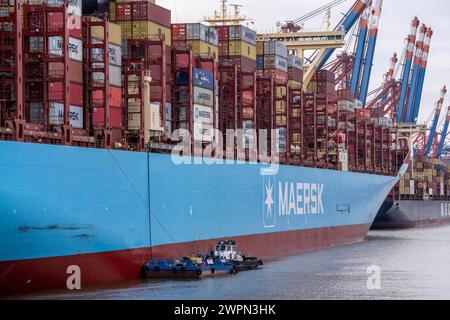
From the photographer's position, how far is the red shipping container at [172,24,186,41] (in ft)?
149

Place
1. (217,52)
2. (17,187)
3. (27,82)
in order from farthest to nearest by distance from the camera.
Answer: (217,52)
(27,82)
(17,187)

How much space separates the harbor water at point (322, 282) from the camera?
32062 mm

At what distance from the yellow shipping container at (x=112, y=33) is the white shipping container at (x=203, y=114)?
21.0ft

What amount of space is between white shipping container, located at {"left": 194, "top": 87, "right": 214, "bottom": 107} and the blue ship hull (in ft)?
9.81

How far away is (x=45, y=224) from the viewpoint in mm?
30297

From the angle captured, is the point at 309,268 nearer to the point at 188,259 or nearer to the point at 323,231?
the point at 188,259

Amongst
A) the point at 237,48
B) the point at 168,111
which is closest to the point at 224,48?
the point at 237,48

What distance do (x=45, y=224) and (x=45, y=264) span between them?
1.29m

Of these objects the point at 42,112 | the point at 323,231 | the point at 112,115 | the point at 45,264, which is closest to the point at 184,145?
the point at 112,115

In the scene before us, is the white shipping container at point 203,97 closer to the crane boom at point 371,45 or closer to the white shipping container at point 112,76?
the white shipping container at point 112,76

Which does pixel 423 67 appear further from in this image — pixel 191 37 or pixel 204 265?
pixel 204 265

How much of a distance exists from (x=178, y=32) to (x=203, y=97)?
3.95 m

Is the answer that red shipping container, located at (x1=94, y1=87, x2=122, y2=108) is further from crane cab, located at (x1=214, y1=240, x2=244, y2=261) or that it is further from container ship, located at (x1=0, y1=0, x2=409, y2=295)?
crane cab, located at (x1=214, y1=240, x2=244, y2=261)

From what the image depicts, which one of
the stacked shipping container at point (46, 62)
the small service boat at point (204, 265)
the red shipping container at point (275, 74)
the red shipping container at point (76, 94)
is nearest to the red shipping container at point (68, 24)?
the stacked shipping container at point (46, 62)
